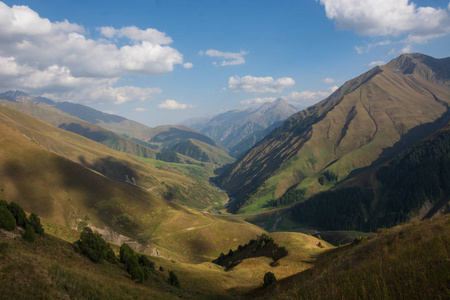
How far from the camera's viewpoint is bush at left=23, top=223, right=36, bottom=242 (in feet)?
84.1

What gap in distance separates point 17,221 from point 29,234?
151 inches

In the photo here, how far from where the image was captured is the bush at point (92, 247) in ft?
97.8

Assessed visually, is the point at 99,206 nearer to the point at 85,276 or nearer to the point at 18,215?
the point at 18,215

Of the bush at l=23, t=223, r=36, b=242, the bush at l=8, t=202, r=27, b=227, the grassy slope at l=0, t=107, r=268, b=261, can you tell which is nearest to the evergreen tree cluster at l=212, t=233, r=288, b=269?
the grassy slope at l=0, t=107, r=268, b=261

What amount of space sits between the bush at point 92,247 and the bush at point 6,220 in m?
7.28

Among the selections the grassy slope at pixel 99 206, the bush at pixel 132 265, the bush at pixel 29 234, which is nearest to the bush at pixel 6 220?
the bush at pixel 29 234

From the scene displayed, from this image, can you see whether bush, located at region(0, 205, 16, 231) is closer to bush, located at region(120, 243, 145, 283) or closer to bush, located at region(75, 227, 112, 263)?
bush, located at region(75, 227, 112, 263)

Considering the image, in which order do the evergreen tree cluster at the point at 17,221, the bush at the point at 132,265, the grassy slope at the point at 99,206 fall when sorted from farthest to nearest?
the grassy slope at the point at 99,206
the bush at the point at 132,265
the evergreen tree cluster at the point at 17,221

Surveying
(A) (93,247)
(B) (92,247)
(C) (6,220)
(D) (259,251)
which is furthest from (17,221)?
(D) (259,251)

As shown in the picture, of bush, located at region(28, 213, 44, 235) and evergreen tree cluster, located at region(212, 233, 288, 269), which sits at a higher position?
bush, located at region(28, 213, 44, 235)

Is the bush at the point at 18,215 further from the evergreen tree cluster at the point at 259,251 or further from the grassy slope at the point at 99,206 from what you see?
the grassy slope at the point at 99,206

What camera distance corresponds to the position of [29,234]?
2584 centimetres

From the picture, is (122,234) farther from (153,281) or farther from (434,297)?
(434,297)

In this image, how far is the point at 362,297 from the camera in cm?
811
